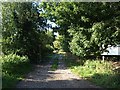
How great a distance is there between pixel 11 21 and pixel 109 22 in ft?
47.3

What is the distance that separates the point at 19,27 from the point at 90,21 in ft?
37.8

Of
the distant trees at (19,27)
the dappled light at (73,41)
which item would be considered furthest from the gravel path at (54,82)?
the distant trees at (19,27)

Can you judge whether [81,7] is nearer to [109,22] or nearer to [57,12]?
[109,22]

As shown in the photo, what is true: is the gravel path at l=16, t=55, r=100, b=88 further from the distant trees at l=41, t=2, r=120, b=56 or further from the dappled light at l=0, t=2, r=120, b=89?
the distant trees at l=41, t=2, r=120, b=56

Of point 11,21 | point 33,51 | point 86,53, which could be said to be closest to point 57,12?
point 86,53

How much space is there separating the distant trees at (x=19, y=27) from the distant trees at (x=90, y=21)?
6151 millimetres

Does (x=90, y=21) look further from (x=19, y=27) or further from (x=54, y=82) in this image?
(x=19, y=27)

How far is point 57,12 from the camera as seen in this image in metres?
22.4

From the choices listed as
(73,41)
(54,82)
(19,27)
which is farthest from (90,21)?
(19,27)

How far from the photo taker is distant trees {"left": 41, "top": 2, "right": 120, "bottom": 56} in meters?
18.6

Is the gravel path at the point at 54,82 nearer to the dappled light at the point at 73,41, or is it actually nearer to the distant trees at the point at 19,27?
the dappled light at the point at 73,41

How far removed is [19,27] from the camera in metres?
31.1

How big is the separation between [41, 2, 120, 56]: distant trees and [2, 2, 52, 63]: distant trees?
615 cm

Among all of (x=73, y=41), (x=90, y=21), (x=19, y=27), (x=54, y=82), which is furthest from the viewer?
(x=19, y=27)
